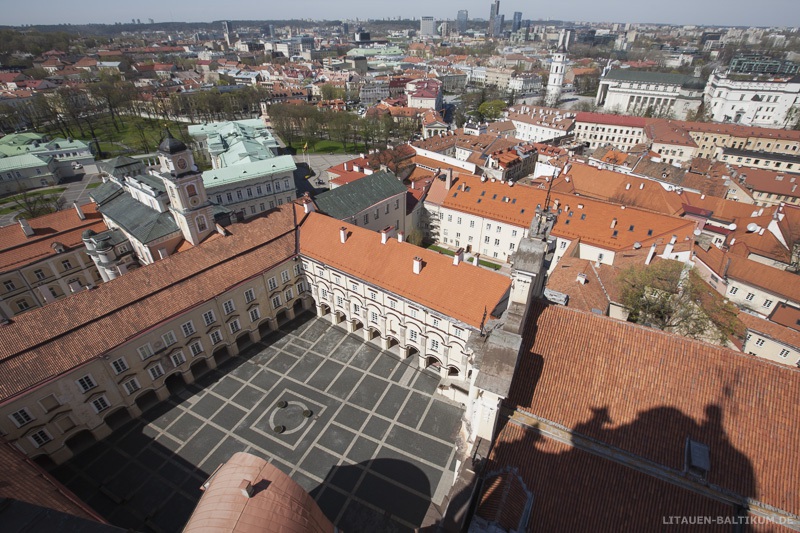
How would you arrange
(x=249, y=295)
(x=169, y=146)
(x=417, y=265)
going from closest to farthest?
(x=417, y=265), (x=169, y=146), (x=249, y=295)

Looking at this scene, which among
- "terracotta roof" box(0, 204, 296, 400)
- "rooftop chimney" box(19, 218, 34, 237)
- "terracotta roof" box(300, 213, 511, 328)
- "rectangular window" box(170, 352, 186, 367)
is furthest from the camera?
"rooftop chimney" box(19, 218, 34, 237)

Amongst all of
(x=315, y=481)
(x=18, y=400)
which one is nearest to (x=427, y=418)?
(x=315, y=481)

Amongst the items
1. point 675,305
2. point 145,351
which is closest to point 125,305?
point 145,351

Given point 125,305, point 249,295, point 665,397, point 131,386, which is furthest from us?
point 249,295

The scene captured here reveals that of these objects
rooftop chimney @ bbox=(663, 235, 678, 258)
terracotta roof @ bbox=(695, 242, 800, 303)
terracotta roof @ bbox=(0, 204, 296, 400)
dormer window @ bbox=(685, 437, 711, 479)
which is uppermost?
dormer window @ bbox=(685, 437, 711, 479)

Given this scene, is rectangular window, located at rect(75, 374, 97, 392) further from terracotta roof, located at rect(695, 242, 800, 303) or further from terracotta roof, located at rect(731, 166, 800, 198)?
terracotta roof, located at rect(731, 166, 800, 198)

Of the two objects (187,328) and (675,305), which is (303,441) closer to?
(187,328)

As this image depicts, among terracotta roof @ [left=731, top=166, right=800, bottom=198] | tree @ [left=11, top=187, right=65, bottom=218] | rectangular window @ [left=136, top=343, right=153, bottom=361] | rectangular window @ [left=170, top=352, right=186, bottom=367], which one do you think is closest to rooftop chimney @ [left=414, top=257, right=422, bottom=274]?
rectangular window @ [left=170, top=352, right=186, bottom=367]

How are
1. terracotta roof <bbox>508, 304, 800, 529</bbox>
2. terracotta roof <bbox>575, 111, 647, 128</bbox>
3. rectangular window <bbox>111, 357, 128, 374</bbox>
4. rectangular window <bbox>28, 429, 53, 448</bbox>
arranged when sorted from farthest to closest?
terracotta roof <bbox>575, 111, 647, 128</bbox>, rectangular window <bbox>111, 357, 128, 374</bbox>, rectangular window <bbox>28, 429, 53, 448</bbox>, terracotta roof <bbox>508, 304, 800, 529</bbox>

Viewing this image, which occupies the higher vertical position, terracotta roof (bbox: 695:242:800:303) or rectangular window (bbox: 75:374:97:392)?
rectangular window (bbox: 75:374:97:392)
